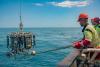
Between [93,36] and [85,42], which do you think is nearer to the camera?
[85,42]

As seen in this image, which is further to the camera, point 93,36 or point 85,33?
point 93,36

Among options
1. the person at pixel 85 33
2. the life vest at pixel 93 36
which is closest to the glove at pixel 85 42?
the person at pixel 85 33

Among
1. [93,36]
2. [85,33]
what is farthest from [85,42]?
[93,36]

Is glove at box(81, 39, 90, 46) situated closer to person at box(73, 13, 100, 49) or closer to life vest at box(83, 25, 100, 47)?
person at box(73, 13, 100, 49)

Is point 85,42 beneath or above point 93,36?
beneath

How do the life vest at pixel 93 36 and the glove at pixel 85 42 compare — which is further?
the life vest at pixel 93 36

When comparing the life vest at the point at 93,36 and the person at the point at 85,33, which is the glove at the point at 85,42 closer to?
the person at the point at 85,33

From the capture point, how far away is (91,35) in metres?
7.51

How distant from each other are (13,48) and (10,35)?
2.78 m

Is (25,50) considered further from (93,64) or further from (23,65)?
(93,64)

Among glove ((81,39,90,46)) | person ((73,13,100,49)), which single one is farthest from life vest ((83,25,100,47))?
glove ((81,39,90,46))

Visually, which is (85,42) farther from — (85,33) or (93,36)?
(93,36)

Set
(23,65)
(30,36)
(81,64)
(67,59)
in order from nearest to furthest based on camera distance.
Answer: (67,59) < (81,64) < (30,36) < (23,65)

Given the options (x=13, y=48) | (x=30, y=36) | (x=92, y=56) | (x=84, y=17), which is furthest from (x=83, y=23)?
(x=13, y=48)
